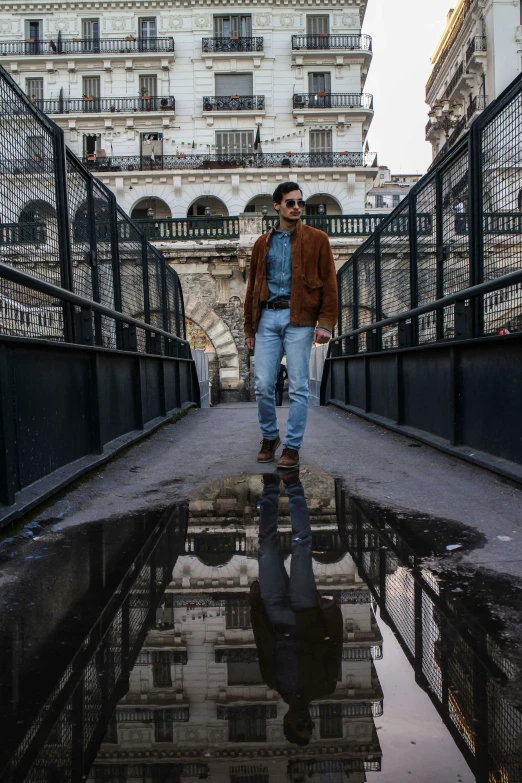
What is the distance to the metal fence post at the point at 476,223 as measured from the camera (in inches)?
198

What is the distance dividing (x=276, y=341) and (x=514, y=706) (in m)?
3.95

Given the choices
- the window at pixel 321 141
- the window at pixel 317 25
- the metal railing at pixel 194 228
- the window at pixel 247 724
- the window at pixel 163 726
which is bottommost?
the window at pixel 163 726

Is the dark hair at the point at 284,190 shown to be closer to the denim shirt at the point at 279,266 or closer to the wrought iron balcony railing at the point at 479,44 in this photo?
the denim shirt at the point at 279,266

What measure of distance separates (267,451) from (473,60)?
1425 inches

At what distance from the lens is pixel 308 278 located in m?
5.18

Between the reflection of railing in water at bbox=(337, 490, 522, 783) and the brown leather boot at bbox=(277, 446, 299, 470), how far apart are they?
1974mm

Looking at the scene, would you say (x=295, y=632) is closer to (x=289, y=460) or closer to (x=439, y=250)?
(x=289, y=460)

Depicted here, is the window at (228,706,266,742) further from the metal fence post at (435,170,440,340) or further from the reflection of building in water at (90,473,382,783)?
the metal fence post at (435,170,440,340)

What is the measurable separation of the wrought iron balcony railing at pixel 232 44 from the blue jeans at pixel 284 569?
37.2 meters

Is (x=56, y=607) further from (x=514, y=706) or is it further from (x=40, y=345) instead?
(x=40, y=345)

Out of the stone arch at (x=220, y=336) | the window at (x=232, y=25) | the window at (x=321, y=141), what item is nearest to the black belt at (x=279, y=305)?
the stone arch at (x=220, y=336)

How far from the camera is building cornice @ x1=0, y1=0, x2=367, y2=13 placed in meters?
36.2

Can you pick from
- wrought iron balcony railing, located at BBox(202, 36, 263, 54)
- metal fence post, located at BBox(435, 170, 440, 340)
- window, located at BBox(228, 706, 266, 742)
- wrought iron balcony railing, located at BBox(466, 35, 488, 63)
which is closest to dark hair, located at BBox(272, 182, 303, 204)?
metal fence post, located at BBox(435, 170, 440, 340)

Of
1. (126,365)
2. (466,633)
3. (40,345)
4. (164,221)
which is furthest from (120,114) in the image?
(466,633)
